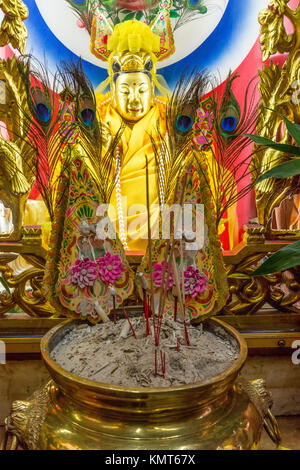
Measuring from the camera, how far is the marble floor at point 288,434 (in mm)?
1064

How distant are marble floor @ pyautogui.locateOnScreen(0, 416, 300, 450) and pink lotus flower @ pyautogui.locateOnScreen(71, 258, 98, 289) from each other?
70cm

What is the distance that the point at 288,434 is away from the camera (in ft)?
3.65

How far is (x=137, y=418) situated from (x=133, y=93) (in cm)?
128

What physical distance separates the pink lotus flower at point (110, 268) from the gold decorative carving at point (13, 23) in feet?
2.76

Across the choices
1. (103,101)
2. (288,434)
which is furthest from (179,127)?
(288,434)

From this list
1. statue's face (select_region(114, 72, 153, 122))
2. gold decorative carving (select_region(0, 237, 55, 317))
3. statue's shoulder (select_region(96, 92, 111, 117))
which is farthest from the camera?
statue's shoulder (select_region(96, 92, 111, 117))

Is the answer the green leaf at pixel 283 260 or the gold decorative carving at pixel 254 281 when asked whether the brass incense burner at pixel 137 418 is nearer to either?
the green leaf at pixel 283 260

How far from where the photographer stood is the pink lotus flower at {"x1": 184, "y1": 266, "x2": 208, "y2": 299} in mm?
790

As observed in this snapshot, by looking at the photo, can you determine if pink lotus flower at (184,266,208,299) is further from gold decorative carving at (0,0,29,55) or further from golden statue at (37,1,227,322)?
gold decorative carving at (0,0,29,55)

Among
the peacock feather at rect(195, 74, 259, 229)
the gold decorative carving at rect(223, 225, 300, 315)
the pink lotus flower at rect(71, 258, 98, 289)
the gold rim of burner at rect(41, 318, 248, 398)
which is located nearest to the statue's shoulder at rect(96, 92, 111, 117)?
the peacock feather at rect(195, 74, 259, 229)

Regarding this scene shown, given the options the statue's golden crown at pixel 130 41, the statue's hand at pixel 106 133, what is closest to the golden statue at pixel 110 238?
the statue's hand at pixel 106 133

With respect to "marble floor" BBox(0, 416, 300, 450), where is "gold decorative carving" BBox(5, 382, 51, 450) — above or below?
above

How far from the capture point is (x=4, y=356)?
3.67 feet
